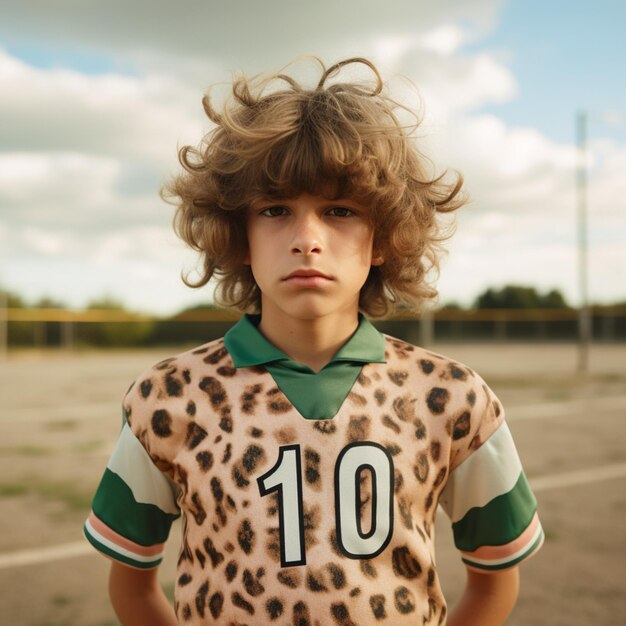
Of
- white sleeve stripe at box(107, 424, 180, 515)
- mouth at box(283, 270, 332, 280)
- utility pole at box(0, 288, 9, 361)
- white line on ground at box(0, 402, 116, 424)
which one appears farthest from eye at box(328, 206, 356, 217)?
utility pole at box(0, 288, 9, 361)

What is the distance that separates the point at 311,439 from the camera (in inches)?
53.8

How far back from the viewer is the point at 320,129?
4.96 feet

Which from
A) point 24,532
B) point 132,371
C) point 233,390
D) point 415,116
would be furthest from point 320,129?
point 132,371

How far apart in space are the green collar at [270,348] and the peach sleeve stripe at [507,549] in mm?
457

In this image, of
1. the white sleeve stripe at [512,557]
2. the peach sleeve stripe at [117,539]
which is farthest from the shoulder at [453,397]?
the peach sleeve stripe at [117,539]

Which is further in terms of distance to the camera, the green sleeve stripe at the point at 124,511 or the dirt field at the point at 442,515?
the dirt field at the point at 442,515

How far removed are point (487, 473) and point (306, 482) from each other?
1.27ft

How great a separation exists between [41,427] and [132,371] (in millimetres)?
6658

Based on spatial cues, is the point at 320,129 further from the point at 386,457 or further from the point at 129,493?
the point at 129,493

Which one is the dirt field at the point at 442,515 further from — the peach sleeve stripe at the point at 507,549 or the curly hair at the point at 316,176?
the curly hair at the point at 316,176

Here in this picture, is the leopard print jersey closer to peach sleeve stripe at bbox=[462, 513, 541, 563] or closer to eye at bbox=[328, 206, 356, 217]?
peach sleeve stripe at bbox=[462, 513, 541, 563]

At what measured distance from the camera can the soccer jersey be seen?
1.32m

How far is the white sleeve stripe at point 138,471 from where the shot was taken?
4.81 ft

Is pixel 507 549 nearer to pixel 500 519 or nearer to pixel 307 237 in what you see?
pixel 500 519
